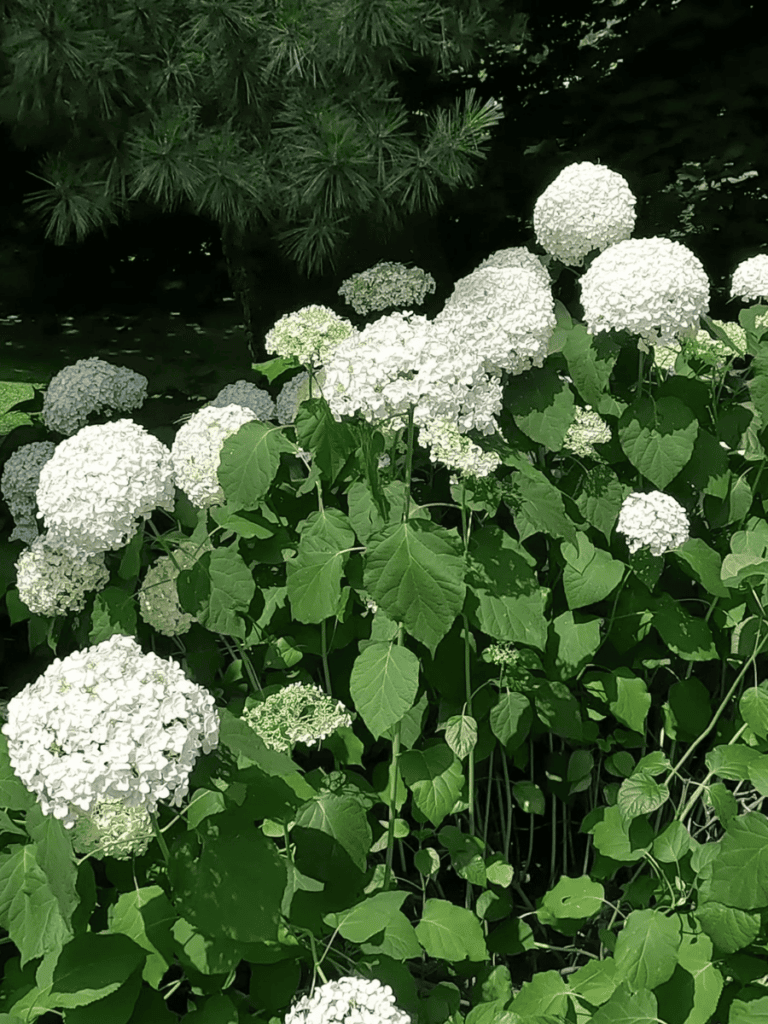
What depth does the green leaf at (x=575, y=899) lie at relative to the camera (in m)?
2.05

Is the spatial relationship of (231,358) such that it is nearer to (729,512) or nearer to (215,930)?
(729,512)

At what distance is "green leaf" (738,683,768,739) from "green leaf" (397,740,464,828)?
23.0 inches

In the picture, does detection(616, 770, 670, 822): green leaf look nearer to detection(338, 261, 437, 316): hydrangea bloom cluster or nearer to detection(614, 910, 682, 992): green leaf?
detection(614, 910, 682, 992): green leaf

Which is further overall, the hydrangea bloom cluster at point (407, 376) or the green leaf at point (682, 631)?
the green leaf at point (682, 631)

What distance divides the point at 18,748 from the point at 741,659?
1556 mm

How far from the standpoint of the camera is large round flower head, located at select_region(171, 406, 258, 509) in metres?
2.03

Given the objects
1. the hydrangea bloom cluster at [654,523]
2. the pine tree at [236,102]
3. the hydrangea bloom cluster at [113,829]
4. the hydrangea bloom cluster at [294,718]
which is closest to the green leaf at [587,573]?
the hydrangea bloom cluster at [654,523]

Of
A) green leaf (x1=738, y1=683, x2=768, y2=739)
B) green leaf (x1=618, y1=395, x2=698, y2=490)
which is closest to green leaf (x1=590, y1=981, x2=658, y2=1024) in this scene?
green leaf (x1=738, y1=683, x2=768, y2=739)

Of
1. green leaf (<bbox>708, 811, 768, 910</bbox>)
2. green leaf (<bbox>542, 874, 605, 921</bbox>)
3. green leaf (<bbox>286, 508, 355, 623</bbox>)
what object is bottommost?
green leaf (<bbox>542, 874, 605, 921</bbox>)

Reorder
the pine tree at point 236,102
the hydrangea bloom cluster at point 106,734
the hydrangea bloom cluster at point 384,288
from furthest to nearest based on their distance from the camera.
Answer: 1. the pine tree at point 236,102
2. the hydrangea bloom cluster at point 384,288
3. the hydrangea bloom cluster at point 106,734

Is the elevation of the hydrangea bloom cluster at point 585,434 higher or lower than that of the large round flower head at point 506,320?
lower

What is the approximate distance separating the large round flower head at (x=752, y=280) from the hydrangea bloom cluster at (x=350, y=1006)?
71.3 inches

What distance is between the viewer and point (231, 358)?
7227 mm

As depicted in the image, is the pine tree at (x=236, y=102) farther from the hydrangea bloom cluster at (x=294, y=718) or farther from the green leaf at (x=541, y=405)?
the hydrangea bloom cluster at (x=294, y=718)
